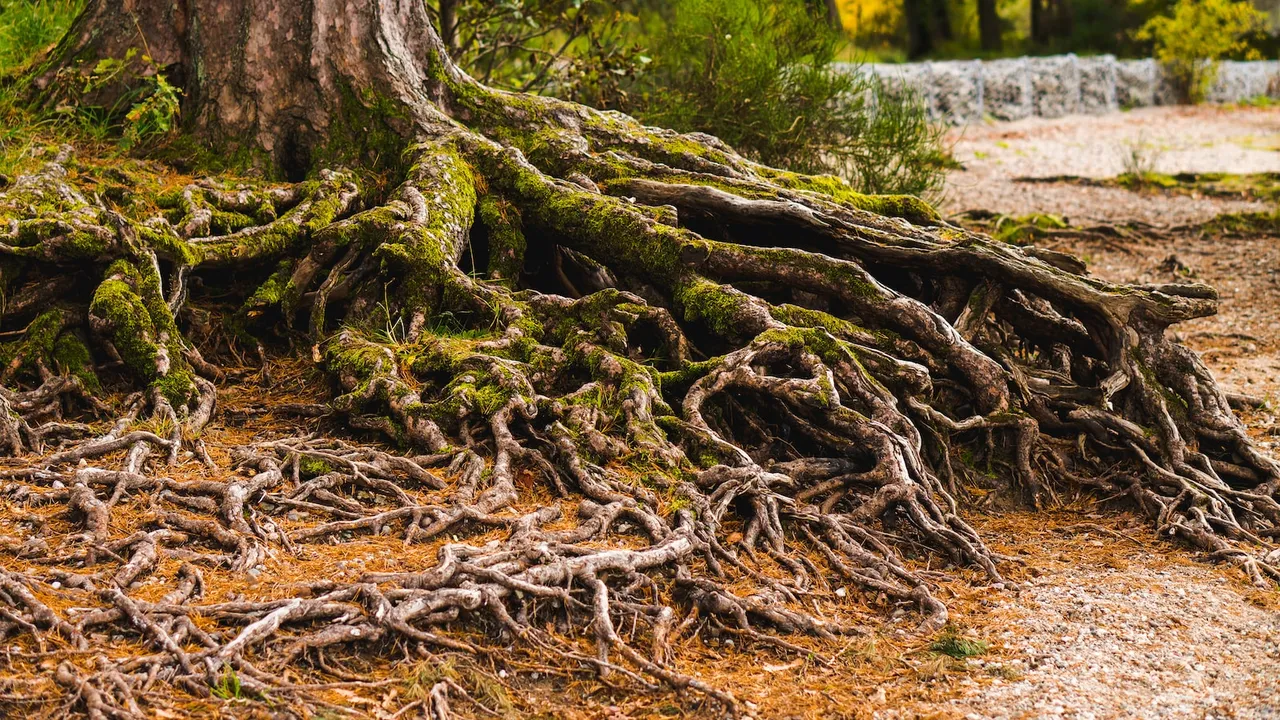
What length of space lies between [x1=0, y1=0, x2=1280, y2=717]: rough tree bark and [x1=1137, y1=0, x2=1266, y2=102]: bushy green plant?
80.8 ft

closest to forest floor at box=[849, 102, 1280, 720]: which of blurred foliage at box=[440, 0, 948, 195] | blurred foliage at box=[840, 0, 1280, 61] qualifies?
blurred foliage at box=[440, 0, 948, 195]

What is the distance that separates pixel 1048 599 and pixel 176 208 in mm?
5386

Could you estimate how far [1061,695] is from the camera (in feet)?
14.2

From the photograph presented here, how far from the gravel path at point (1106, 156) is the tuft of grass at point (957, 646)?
981 cm

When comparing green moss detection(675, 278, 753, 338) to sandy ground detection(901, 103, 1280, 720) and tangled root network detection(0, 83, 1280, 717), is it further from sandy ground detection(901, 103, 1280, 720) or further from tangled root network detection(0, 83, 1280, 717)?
sandy ground detection(901, 103, 1280, 720)

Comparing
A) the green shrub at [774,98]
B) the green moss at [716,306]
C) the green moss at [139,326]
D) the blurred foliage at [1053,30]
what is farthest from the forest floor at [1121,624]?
the blurred foliage at [1053,30]

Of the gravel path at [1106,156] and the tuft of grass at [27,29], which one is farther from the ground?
the tuft of grass at [27,29]

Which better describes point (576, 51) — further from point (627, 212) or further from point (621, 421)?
point (621, 421)

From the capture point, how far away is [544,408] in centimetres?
604

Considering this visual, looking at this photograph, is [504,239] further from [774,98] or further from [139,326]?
[774,98]

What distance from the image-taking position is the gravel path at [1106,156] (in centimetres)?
1598

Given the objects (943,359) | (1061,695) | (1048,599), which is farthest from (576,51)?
(1061,695)

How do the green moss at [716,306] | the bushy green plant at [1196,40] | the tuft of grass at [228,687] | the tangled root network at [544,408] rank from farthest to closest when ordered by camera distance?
the bushy green plant at [1196,40] < the green moss at [716,306] < the tangled root network at [544,408] < the tuft of grass at [228,687]

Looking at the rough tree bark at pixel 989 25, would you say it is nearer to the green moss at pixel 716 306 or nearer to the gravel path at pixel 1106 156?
the gravel path at pixel 1106 156
